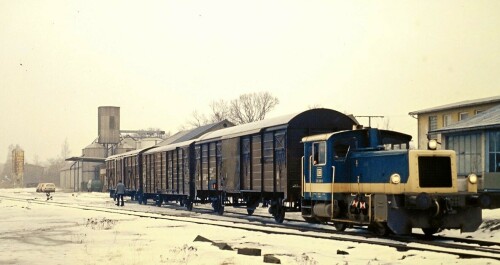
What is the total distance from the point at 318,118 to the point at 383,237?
6206 mm

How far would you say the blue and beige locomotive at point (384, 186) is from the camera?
1503cm

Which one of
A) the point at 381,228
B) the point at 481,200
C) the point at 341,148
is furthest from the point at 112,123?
the point at 481,200

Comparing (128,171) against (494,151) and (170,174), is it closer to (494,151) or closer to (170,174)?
(170,174)

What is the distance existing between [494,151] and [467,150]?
98.5 inches

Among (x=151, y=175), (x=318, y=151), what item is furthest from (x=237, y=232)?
(x=151, y=175)

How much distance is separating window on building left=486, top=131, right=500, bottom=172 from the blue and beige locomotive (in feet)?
51.3

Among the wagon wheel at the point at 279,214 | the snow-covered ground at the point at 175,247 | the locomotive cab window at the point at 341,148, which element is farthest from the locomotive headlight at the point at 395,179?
the wagon wheel at the point at 279,214

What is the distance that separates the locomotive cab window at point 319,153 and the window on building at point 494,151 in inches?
670

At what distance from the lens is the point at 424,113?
201 feet

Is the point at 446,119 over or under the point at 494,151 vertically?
over

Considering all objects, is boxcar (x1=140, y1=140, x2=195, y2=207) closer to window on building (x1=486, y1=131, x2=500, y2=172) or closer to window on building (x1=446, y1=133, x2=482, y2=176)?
window on building (x1=446, y1=133, x2=482, y2=176)

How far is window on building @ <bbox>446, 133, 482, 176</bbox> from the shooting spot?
33.5 m

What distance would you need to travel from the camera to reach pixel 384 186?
Result: 51.9 ft

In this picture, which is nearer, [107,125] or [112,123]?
[107,125]
